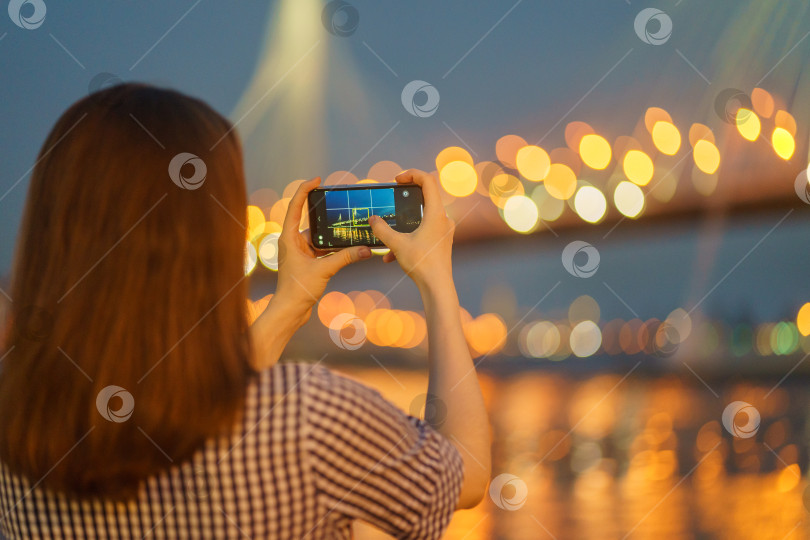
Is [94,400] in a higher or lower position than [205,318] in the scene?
lower

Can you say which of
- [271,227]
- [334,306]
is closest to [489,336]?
[334,306]

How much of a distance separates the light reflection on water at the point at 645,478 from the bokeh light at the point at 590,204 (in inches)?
464

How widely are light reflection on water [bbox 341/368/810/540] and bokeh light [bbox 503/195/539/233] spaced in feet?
40.3

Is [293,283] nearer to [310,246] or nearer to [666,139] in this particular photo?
[310,246]

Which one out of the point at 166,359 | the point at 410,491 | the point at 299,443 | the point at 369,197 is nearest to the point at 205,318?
the point at 166,359

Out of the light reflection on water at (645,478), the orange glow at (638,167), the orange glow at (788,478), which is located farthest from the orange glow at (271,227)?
the orange glow at (788,478)

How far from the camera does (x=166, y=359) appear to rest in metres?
0.85

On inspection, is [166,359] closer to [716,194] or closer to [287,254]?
[287,254]

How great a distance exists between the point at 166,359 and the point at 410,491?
0.31m

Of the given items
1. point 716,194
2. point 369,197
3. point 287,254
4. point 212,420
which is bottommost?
point 212,420
